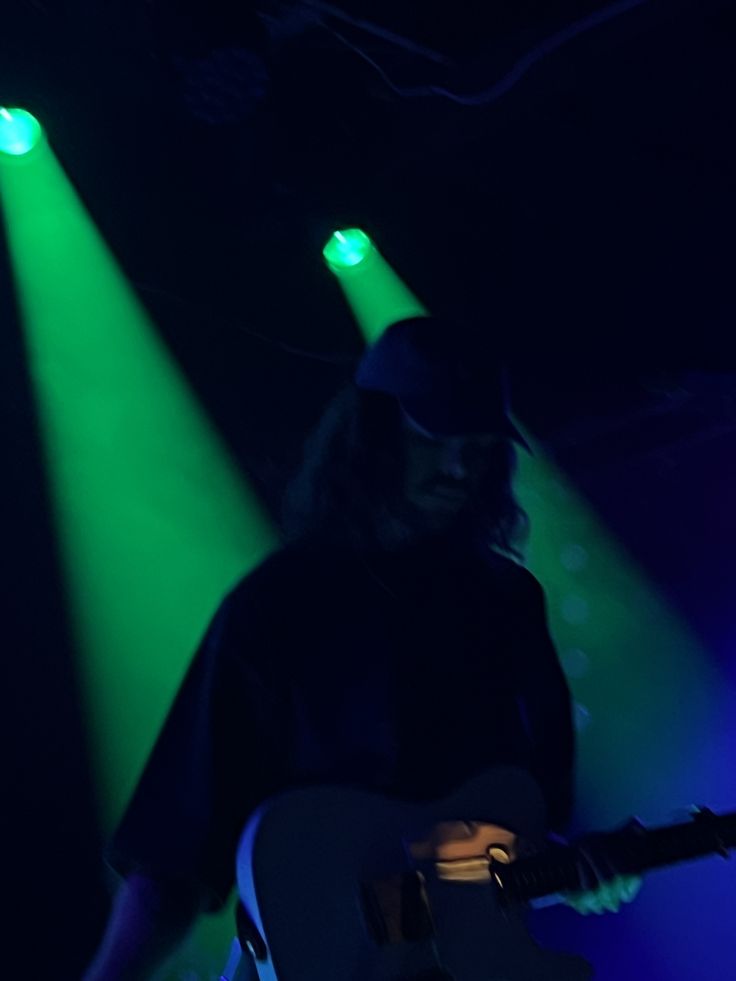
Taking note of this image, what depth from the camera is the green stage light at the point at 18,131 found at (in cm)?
214

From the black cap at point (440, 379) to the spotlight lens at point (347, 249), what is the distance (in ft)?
2.51

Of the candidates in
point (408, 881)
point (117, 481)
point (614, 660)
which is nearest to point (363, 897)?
point (408, 881)

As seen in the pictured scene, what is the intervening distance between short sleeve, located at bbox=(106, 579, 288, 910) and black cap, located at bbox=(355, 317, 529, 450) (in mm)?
485

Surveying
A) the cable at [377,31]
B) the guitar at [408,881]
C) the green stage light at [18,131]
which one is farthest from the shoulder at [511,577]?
the green stage light at [18,131]

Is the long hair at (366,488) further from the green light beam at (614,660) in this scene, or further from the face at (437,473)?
the green light beam at (614,660)

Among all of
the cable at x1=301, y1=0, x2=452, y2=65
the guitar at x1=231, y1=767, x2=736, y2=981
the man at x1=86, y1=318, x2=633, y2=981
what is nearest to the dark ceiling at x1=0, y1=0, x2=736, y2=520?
the cable at x1=301, y1=0, x2=452, y2=65

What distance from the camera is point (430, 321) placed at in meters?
1.88

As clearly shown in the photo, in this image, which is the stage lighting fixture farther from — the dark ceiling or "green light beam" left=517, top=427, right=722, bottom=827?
"green light beam" left=517, top=427, right=722, bottom=827

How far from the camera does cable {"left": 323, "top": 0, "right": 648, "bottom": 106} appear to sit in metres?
2.14

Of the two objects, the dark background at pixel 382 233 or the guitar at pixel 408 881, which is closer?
the guitar at pixel 408 881

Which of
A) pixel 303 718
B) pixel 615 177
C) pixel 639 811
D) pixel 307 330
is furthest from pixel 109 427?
pixel 639 811

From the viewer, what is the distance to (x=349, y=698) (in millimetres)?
1631

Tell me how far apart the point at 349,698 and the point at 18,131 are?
1.50 m

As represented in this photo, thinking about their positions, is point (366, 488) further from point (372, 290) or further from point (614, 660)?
point (614, 660)
